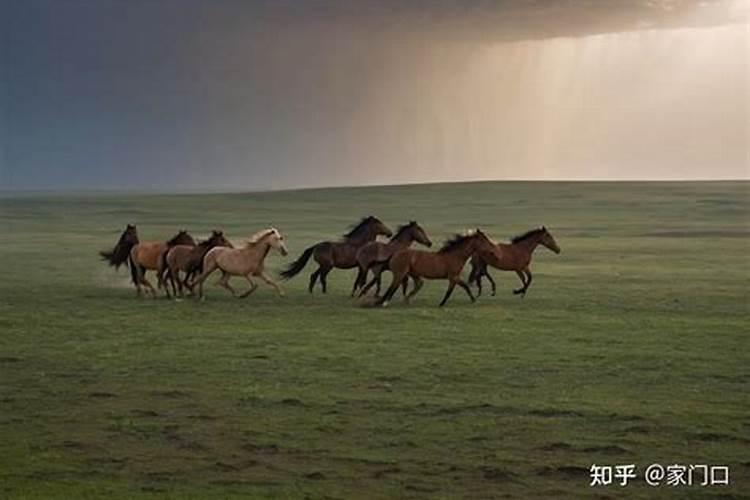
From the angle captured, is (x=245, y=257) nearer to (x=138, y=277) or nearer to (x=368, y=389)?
(x=138, y=277)

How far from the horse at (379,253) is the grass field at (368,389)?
51cm

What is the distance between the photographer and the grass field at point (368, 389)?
7.66m

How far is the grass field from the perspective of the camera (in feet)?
25.1

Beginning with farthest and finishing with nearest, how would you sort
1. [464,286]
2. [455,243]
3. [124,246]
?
1. [124,246]
2. [464,286]
3. [455,243]

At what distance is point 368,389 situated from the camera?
10125 millimetres

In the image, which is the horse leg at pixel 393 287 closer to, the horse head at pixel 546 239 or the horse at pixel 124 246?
the horse head at pixel 546 239

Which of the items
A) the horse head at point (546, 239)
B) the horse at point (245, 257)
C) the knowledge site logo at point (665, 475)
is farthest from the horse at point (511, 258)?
the knowledge site logo at point (665, 475)

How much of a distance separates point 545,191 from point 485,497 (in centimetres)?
6657

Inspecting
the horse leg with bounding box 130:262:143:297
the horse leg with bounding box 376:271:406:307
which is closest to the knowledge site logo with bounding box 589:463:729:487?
the horse leg with bounding box 376:271:406:307

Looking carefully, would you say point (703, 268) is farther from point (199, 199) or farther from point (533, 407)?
point (199, 199)

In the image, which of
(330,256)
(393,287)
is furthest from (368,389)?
(330,256)

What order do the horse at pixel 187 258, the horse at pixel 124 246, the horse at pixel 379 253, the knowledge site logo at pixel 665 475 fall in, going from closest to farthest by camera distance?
the knowledge site logo at pixel 665 475 < the horse at pixel 379 253 < the horse at pixel 187 258 < the horse at pixel 124 246

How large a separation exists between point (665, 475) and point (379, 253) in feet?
31.6

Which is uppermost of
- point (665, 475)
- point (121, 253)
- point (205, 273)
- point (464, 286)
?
point (121, 253)
